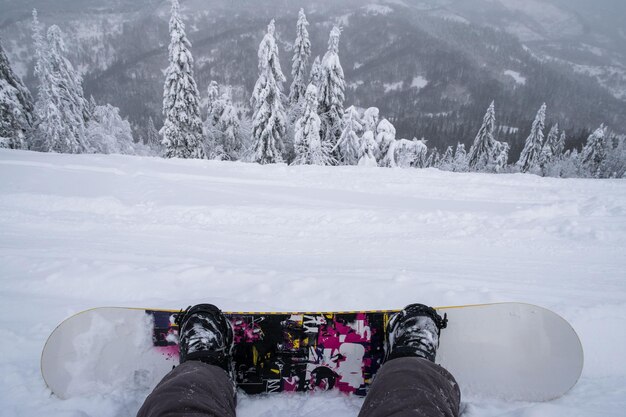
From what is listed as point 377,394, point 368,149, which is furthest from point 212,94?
point 377,394

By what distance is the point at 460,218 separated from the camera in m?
6.06

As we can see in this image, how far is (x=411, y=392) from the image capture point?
170 centimetres

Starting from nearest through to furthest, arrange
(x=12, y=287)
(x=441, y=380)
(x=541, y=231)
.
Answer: (x=441, y=380) < (x=12, y=287) < (x=541, y=231)

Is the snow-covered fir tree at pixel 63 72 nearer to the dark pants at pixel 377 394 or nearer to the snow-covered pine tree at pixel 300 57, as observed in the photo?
the snow-covered pine tree at pixel 300 57

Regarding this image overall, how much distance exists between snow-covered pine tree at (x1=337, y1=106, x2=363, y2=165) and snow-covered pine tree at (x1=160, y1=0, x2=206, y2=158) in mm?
9999

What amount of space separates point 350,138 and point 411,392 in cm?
1810

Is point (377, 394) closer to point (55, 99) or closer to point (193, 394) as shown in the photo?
point (193, 394)

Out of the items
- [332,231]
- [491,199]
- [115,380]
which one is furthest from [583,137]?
[115,380]

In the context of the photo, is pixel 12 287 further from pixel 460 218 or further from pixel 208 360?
pixel 460 218

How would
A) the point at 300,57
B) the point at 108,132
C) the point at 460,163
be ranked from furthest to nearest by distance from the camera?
the point at 460,163
the point at 108,132
the point at 300,57

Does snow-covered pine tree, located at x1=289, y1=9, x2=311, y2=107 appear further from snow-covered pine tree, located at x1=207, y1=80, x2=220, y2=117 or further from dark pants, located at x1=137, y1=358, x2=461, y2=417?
dark pants, located at x1=137, y1=358, x2=461, y2=417

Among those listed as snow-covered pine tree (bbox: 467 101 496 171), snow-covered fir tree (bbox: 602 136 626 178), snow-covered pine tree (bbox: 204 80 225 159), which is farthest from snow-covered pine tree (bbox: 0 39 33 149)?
snow-covered fir tree (bbox: 602 136 626 178)

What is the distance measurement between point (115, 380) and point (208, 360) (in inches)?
33.8

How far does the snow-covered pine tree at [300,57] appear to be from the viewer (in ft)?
64.1
